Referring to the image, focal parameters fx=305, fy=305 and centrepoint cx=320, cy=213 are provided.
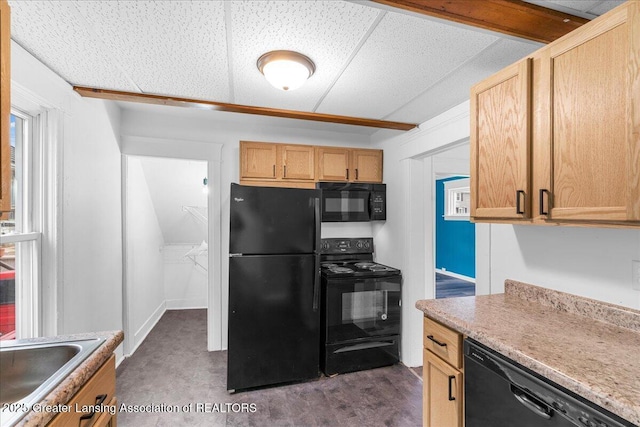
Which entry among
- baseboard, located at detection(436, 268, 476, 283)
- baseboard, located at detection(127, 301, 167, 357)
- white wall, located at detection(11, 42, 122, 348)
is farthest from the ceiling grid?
baseboard, located at detection(436, 268, 476, 283)

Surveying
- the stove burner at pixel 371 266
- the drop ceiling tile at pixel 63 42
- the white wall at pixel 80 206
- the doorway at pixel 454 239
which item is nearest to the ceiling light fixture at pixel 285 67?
the drop ceiling tile at pixel 63 42

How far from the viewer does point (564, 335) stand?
47.6 inches

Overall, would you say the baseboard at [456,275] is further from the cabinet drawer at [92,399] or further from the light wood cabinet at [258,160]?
the cabinet drawer at [92,399]

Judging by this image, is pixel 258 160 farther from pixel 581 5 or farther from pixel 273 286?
pixel 581 5

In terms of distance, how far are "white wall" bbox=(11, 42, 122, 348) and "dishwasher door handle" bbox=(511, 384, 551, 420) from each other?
7.80 ft

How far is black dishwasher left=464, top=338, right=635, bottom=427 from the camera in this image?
0.90 m

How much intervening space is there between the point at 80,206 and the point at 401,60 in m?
2.25

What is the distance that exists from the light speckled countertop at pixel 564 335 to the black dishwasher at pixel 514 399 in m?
0.05

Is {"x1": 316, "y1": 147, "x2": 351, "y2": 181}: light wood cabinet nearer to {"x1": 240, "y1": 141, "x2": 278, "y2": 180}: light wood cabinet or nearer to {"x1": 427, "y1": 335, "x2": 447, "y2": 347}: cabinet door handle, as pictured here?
{"x1": 240, "y1": 141, "x2": 278, "y2": 180}: light wood cabinet

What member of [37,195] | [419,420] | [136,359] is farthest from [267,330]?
[37,195]

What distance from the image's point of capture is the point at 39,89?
65.0 inches

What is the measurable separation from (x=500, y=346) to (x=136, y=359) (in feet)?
10.1

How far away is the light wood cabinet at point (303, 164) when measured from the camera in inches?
115

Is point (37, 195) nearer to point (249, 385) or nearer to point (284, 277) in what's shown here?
point (284, 277)
